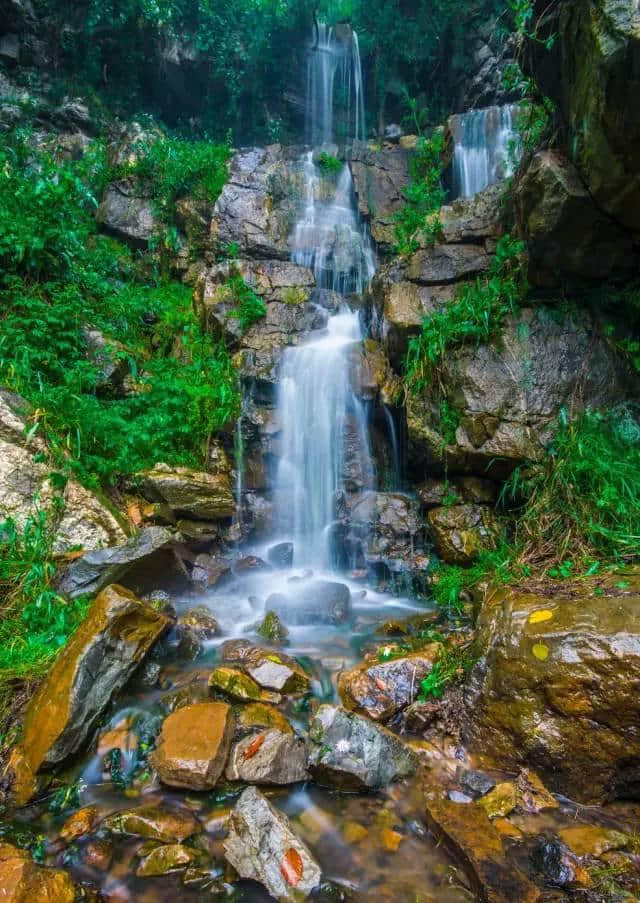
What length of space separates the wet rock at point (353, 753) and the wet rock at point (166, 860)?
0.74 metres

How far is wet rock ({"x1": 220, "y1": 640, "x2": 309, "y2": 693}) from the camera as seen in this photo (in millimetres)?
3461

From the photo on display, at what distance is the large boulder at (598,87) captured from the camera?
2762mm

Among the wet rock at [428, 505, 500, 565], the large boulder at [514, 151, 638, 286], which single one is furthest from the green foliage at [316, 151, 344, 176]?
the wet rock at [428, 505, 500, 565]

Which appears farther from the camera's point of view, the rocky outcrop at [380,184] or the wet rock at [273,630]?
the rocky outcrop at [380,184]

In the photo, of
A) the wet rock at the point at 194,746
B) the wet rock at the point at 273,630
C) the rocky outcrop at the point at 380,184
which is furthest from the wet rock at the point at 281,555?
the rocky outcrop at the point at 380,184

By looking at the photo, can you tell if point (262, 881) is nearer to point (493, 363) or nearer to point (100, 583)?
point (100, 583)

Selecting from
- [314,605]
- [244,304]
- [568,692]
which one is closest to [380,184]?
[244,304]

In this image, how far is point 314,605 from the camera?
15.5 ft

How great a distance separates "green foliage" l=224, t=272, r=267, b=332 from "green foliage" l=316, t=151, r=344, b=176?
4951 millimetres

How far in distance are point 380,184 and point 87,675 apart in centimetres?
1119

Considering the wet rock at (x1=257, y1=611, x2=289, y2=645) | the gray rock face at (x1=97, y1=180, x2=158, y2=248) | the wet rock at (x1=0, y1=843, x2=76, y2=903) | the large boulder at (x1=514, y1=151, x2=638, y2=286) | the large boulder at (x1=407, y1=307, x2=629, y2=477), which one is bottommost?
the wet rock at (x1=257, y1=611, x2=289, y2=645)

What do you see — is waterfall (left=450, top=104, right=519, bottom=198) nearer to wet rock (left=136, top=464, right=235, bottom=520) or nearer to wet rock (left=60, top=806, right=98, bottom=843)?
wet rock (left=136, top=464, right=235, bottom=520)

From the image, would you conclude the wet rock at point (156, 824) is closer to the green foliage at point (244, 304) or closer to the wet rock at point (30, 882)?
the wet rock at point (30, 882)

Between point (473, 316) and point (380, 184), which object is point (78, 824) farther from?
point (380, 184)
